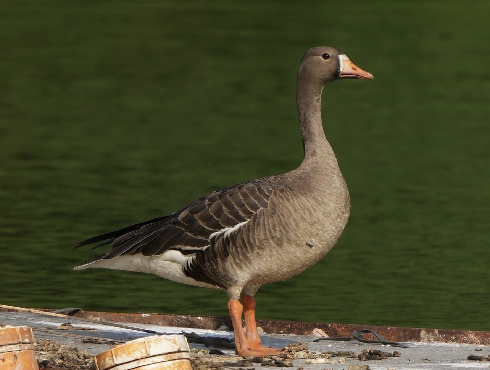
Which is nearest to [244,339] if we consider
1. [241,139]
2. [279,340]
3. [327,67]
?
[279,340]

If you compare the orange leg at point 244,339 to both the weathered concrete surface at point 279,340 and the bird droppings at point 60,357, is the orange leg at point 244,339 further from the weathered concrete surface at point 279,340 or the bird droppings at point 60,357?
the bird droppings at point 60,357

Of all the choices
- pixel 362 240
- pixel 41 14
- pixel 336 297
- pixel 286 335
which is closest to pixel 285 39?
pixel 41 14

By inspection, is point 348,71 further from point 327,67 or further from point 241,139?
point 241,139

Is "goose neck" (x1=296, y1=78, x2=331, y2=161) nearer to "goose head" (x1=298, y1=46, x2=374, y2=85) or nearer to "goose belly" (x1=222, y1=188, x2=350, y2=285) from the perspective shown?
"goose head" (x1=298, y1=46, x2=374, y2=85)

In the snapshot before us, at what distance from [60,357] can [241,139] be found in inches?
887

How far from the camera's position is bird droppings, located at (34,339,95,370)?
966 cm

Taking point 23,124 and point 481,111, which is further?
point 481,111

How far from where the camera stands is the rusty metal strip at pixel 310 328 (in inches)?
484

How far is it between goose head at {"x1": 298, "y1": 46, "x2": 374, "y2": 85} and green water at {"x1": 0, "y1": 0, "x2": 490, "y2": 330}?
564 centimetres

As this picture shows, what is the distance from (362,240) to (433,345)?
10340mm

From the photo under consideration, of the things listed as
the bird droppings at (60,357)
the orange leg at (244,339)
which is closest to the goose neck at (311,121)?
the orange leg at (244,339)

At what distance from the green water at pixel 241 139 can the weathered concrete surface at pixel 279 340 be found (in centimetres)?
427

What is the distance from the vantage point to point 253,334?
11625 mm

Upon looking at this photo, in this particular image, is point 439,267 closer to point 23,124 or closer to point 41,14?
point 23,124
